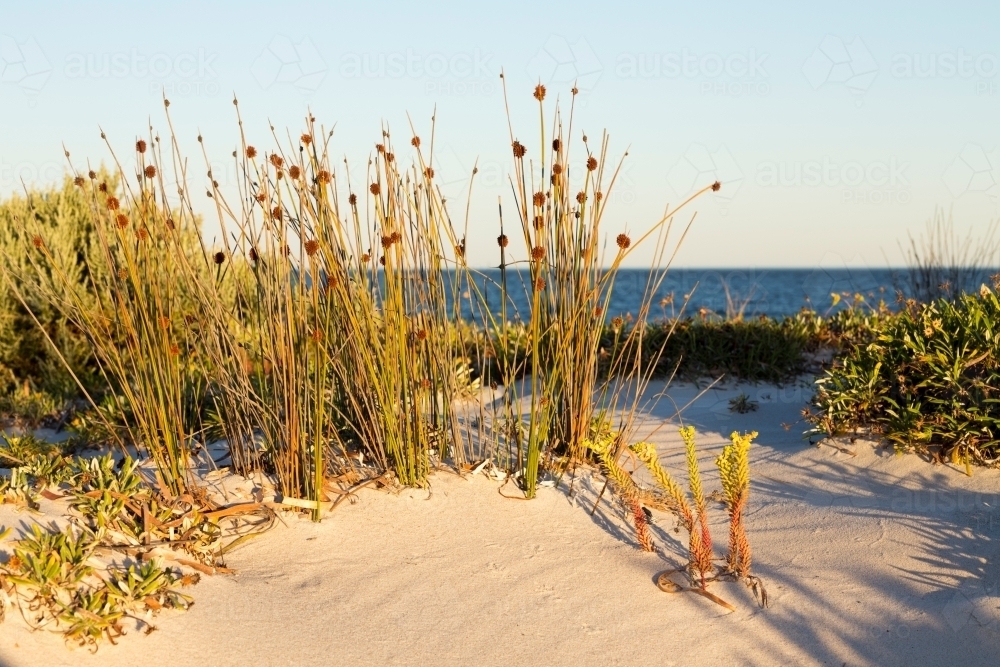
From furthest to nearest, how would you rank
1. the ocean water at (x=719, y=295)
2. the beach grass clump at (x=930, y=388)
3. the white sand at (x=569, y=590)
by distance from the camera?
the ocean water at (x=719, y=295), the beach grass clump at (x=930, y=388), the white sand at (x=569, y=590)

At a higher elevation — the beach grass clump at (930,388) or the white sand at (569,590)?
the beach grass clump at (930,388)

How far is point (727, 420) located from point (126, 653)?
9.48ft

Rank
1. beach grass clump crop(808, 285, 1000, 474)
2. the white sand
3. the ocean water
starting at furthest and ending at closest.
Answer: the ocean water, beach grass clump crop(808, 285, 1000, 474), the white sand

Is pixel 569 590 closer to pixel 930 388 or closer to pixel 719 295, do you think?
pixel 930 388

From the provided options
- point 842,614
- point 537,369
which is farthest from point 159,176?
point 842,614

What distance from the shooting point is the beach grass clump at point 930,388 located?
3.34m

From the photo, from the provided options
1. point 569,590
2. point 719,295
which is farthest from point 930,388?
point 719,295

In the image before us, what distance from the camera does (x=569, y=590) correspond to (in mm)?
2561

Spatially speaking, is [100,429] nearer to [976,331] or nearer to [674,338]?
[674,338]

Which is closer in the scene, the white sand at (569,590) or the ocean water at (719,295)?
the white sand at (569,590)

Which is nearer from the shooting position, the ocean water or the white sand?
the white sand

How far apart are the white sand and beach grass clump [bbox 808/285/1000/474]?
182mm

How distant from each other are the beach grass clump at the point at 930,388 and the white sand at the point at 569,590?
0.18 metres

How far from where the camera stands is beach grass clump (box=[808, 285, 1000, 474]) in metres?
3.34
